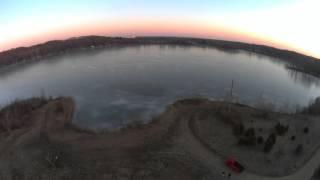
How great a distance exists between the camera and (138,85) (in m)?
28.9

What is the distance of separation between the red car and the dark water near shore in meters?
8.18

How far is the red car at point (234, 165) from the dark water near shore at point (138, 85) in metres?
8.18

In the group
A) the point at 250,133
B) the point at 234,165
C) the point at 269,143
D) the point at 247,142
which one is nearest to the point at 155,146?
the point at 234,165

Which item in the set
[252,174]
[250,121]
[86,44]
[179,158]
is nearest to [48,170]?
[179,158]

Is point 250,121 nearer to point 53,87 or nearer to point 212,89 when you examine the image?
point 212,89

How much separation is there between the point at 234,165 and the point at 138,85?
17490 millimetres

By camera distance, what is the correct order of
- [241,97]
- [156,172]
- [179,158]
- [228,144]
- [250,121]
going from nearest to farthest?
[156,172]
[179,158]
[228,144]
[250,121]
[241,97]

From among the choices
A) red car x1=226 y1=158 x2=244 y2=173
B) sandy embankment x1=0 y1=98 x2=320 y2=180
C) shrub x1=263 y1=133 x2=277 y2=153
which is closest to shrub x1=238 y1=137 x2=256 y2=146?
sandy embankment x1=0 y1=98 x2=320 y2=180

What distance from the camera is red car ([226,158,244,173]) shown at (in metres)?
12.5

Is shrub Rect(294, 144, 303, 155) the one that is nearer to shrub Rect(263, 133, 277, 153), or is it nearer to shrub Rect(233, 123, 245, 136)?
shrub Rect(263, 133, 277, 153)

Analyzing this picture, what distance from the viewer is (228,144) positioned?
48.7 ft

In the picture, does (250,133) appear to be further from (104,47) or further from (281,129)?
(104,47)

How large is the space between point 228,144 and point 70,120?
33.6ft

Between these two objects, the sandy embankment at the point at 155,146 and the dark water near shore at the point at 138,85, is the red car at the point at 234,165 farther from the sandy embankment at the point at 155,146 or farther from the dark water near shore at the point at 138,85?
the dark water near shore at the point at 138,85
